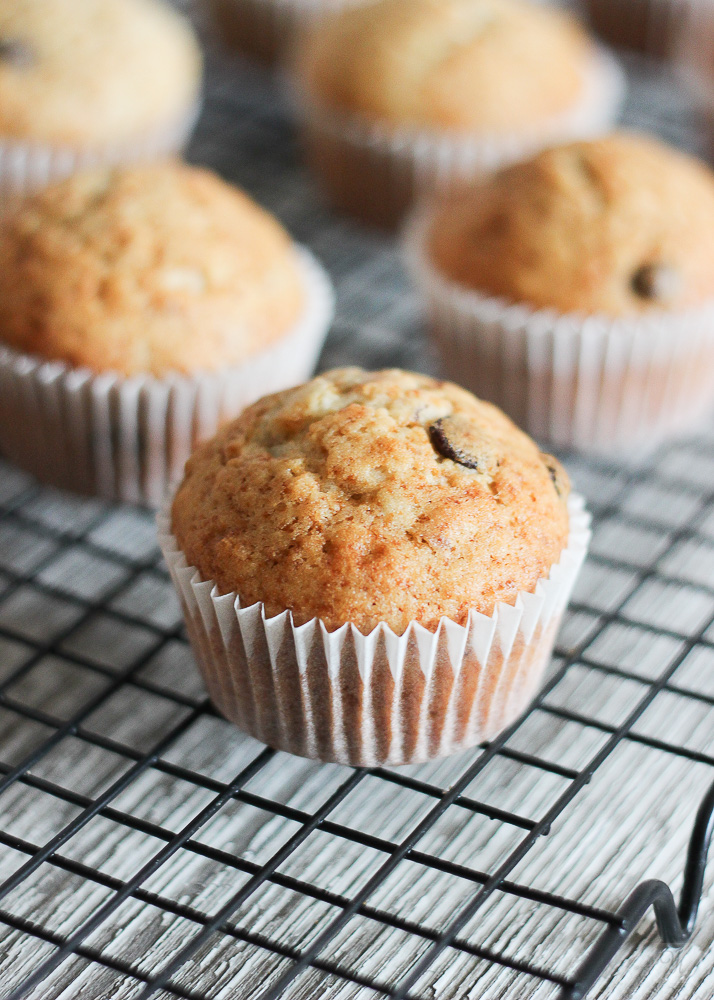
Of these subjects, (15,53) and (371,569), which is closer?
(371,569)

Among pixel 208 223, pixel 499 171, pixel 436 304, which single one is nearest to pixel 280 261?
pixel 208 223

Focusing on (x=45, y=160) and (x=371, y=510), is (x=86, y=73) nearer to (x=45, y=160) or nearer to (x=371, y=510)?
(x=45, y=160)

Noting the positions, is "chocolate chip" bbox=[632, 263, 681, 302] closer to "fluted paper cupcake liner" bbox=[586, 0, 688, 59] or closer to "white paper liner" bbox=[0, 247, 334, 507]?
"white paper liner" bbox=[0, 247, 334, 507]

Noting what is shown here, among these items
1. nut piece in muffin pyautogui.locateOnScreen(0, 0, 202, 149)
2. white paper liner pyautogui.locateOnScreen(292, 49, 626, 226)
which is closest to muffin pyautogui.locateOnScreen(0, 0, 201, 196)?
nut piece in muffin pyautogui.locateOnScreen(0, 0, 202, 149)

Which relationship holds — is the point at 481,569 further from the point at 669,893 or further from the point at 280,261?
the point at 280,261

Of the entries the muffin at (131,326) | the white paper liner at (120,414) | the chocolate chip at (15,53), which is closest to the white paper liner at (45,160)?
the chocolate chip at (15,53)

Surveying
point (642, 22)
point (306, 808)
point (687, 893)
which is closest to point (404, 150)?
point (642, 22)

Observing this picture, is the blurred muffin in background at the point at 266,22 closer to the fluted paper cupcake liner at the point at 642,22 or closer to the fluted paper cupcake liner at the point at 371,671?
the fluted paper cupcake liner at the point at 642,22
